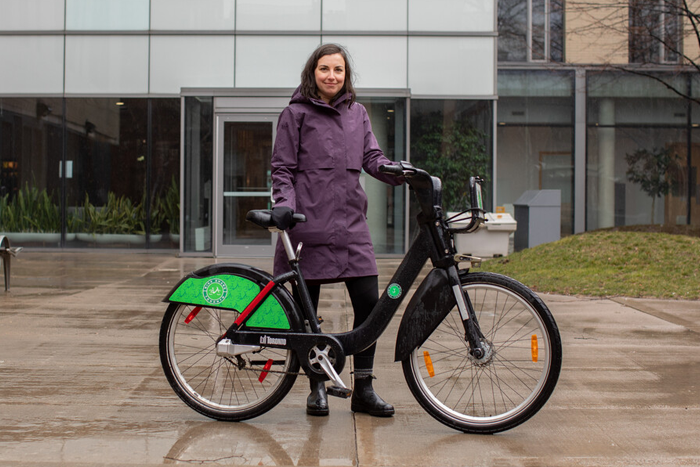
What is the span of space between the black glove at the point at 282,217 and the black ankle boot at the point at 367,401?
91 cm

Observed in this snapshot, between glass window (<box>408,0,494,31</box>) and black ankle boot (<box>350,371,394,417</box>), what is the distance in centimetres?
1201

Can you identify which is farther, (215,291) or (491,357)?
(215,291)

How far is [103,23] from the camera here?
15.2m

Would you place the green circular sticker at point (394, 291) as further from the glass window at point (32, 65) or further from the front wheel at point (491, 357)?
the glass window at point (32, 65)

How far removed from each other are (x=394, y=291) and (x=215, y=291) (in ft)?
3.03

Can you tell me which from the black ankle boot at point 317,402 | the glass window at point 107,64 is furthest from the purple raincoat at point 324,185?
the glass window at point 107,64

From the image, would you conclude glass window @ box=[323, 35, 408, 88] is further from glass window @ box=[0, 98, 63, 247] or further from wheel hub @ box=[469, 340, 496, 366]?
wheel hub @ box=[469, 340, 496, 366]

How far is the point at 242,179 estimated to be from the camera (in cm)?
1444

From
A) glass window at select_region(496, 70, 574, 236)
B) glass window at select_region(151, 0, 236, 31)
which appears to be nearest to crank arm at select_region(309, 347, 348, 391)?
glass window at select_region(151, 0, 236, 31)

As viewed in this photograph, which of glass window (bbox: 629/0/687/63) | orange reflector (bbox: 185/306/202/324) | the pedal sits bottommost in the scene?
the pedal

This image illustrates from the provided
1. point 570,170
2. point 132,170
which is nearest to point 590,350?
point 132,170

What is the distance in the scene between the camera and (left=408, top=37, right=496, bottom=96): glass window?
1511 cm

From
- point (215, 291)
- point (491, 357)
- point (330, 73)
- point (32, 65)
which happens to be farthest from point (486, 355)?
point (32, 65)

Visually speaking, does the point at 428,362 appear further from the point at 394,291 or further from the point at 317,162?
the point at 317,162
